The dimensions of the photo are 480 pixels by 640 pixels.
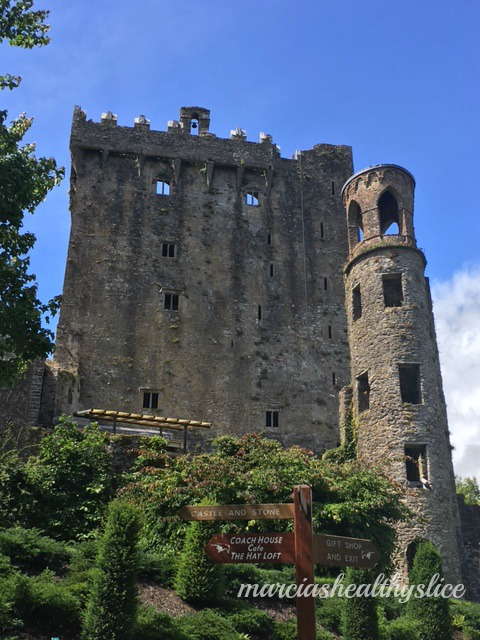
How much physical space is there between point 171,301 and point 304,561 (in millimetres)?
27804

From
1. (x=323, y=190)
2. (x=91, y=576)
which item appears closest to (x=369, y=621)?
(x=91, y=576)

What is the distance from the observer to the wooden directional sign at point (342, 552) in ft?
31.6

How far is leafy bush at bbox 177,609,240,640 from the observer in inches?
517

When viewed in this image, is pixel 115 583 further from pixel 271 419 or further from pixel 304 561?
pixel 271 419

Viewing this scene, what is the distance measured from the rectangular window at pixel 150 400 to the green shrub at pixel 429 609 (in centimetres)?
1708

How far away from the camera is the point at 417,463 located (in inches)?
992

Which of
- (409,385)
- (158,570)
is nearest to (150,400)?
(409,385)

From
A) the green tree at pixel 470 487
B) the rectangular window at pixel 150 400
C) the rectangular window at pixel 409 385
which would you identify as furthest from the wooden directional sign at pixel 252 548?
the green tree at pixel 470 487

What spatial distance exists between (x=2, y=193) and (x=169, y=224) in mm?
24814

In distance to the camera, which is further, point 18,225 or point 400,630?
point 400,630

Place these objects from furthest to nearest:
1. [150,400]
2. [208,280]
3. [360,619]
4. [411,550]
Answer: [208,280] → [150,400] → [411,550] → [360,619]

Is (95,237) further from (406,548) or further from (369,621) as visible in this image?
(369,621)

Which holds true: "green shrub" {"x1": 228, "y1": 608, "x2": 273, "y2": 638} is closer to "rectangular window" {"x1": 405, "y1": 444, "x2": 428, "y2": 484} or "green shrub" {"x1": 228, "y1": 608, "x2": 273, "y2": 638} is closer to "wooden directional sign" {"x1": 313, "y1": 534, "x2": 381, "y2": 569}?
"wooden directional sign" {"x1": 313, "y1": 534, "x2": 381, "y2": 569}

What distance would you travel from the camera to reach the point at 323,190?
134ft
